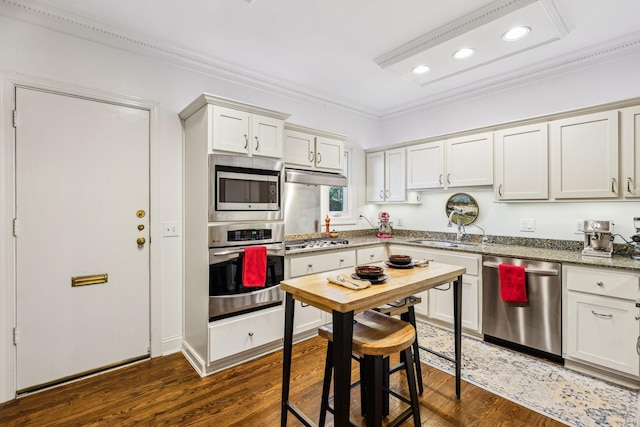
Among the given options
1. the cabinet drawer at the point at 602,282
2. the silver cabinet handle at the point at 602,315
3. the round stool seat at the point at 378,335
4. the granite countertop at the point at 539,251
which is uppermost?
the granite countertop at the point at 539,251

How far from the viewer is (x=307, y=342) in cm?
307

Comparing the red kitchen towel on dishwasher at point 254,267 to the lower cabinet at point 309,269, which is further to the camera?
the lower cabinet at point 309,269

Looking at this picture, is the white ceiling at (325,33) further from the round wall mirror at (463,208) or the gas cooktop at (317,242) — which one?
the gas cooktop at (317,242)

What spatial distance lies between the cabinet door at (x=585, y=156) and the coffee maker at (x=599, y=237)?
0.79 feet

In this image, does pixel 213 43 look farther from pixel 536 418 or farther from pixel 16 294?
pixel 536 418

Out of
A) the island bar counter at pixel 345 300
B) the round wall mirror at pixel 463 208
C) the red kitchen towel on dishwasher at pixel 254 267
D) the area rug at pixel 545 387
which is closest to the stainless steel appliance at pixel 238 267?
the red kitchen towel on dishwasher at pixel 254 267

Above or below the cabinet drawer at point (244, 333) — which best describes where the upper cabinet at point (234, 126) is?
above

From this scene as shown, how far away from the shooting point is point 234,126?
2.57 meters

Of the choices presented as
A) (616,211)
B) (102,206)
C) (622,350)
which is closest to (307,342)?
(102,206)

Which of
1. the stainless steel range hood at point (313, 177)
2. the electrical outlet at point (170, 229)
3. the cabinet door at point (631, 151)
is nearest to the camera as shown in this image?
the cabinet door at point (631, 151)

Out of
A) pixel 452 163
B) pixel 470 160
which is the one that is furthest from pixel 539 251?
pixel 452 163

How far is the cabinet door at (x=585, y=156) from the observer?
2.54 metres

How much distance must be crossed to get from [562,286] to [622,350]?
536mm

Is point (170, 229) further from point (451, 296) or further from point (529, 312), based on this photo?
point (529, 312)
